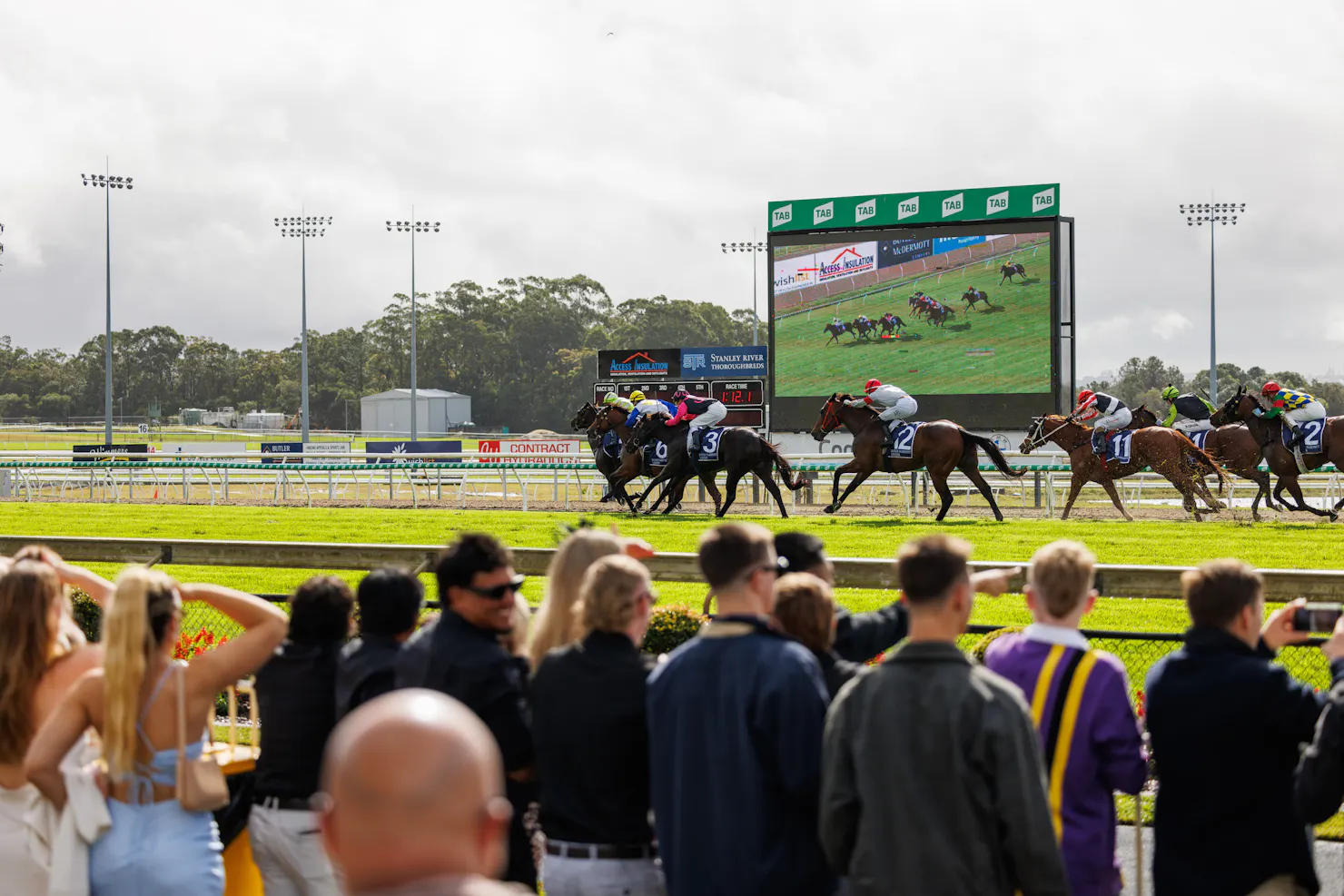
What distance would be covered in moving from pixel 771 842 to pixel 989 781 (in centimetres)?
48

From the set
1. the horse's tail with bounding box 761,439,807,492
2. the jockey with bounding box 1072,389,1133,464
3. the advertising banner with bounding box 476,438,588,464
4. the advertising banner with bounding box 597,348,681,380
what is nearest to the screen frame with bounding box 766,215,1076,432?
the advertising banner with bounding box 597,348,681,380

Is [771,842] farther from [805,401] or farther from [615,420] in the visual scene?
[805,401]

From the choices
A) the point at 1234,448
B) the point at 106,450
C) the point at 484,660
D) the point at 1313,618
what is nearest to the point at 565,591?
the point at 484,660

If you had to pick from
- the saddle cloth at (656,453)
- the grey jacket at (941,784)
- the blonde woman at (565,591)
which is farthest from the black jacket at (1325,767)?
the saddle cloth at (656,453)

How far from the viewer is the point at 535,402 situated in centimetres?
7912

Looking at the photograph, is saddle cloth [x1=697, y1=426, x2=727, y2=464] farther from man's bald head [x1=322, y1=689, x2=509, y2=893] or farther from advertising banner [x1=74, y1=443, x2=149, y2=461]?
man's bald head [x1=322, y1=689, x2=509, y2=893]

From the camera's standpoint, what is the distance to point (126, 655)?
297 centimetres

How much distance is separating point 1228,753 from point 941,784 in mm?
737

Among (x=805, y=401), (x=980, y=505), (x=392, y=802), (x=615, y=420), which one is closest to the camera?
(x=392, y=802)

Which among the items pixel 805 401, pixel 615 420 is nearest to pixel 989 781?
pixel 615 420

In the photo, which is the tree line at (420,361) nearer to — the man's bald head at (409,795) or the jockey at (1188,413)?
the jockey at (1188,413)

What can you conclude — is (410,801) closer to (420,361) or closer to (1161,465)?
(1161,465)

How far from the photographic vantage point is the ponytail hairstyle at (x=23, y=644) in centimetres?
313

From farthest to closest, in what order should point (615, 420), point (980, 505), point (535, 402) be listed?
point (535, 402) < point (980, 505) < point (615, 420)
